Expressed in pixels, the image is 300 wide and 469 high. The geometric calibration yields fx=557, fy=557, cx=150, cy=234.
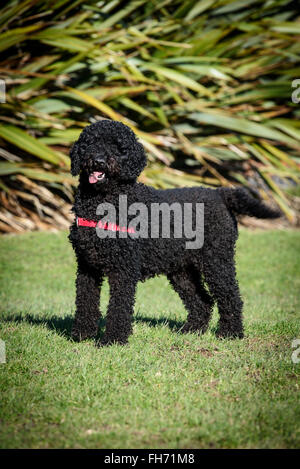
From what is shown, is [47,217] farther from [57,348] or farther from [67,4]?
[57,348]

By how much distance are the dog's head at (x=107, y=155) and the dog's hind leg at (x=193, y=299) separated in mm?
1293

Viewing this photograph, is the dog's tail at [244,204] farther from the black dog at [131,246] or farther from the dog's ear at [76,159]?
the dog's ear at [76,159]

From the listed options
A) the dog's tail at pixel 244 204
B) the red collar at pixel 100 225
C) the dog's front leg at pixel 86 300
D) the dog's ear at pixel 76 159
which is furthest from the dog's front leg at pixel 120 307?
the dog's tail at pixel 244 204

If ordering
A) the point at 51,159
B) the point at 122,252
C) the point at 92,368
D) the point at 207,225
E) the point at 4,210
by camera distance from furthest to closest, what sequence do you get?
the point at 4,210 < the point at 51,159 < the point at 207,225 < the point at 122,252 < the point at 92,368

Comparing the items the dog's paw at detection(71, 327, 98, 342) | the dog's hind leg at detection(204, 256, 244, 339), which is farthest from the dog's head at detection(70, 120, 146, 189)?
the dog's paw at detection(71, 327, 98, 342)

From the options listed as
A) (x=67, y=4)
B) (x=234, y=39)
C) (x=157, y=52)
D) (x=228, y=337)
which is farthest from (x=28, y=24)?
(x=228, y=337)

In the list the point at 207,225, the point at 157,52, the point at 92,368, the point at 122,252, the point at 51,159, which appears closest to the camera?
Answer: the point at 92,368

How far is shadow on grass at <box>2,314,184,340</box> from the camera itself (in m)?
5.48

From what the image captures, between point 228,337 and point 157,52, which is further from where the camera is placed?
point 157,52

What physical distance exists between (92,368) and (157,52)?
28.4 ft

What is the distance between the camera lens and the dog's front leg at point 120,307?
4742 mm

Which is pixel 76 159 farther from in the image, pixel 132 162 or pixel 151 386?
pixel 151 386

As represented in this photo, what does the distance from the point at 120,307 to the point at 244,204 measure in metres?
1.60

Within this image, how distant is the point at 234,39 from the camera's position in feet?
39.6
